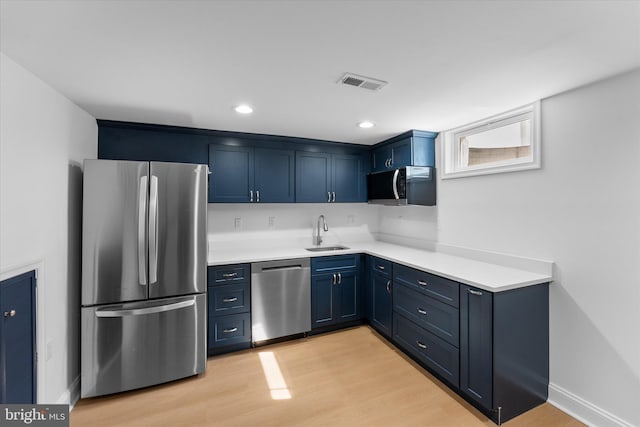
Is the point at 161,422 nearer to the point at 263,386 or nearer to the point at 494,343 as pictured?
the point at 263,386

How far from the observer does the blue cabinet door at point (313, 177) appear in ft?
11.3

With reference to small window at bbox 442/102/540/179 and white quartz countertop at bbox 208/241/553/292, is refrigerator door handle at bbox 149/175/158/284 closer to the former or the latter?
white quartz countertop at bbox 208/241/553/292

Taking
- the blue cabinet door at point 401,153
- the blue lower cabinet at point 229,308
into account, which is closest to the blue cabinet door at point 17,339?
the blue lower cabinet at point 229,308

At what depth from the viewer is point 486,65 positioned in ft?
5.34

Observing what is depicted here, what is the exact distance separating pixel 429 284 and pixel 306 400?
133 cm

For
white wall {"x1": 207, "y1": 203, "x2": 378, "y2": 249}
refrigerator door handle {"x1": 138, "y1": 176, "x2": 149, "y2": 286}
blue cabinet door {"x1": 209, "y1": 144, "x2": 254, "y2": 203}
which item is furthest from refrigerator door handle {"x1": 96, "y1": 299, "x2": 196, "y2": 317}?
blue cabinet door {"x1": 209, "y1": 144, "x2": 254, "y2": 203}

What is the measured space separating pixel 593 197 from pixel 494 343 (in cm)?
119

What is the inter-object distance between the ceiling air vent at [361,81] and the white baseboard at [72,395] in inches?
114

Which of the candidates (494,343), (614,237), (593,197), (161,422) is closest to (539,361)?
(494,343)

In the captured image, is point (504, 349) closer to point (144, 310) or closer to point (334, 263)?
point (334, 263)

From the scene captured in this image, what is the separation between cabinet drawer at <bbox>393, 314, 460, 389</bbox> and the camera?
84.8 inches

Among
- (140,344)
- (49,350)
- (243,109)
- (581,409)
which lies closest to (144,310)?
(140,344)

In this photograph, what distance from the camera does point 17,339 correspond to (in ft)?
5.09

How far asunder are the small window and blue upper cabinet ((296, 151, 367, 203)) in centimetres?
112
